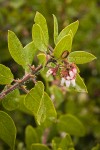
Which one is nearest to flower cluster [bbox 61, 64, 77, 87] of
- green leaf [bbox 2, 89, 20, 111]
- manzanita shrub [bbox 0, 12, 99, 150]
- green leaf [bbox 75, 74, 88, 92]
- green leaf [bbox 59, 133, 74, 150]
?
manzanita shrub [bbox 0, 12, 99, 150]

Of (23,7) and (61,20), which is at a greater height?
(23,7)

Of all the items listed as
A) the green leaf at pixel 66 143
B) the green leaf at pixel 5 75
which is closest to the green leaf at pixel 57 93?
the green leaf at pixel 66 143

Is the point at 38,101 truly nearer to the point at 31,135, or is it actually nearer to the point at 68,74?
the point at 68,74

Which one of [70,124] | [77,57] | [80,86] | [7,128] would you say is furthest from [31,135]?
[77,57]

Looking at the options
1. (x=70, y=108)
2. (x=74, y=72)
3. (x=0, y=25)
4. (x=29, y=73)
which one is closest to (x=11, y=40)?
(x=29, y=73)

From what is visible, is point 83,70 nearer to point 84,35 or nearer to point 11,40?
point 84,35

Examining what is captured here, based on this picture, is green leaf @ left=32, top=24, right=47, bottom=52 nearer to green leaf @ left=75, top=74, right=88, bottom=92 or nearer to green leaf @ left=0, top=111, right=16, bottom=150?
green leaf @ left=75, top=74, right=88, bottom=92
